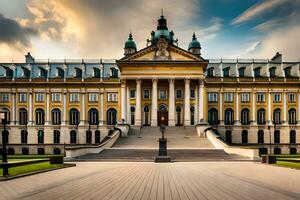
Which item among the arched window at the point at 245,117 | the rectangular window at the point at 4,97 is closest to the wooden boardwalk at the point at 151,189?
the arched window at the point at 245,117

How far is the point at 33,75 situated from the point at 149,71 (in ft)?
87.7

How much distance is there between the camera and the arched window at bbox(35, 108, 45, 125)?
88.7m

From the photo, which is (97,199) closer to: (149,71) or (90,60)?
(149,71)

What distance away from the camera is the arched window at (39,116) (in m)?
88.7

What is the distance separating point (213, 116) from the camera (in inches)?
3497

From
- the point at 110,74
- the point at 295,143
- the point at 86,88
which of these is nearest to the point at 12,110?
the point at 86,88

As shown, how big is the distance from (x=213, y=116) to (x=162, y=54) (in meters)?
17.8

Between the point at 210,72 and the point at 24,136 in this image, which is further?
the point at 210,72

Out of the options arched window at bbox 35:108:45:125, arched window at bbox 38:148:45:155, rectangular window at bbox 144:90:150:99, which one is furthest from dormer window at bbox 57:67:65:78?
rectangular window at bbox 144:90:150:99

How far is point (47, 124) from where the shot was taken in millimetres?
88062

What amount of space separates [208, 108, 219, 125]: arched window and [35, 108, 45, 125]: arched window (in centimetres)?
3428

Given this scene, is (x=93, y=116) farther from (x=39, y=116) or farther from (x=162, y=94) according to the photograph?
(x=162, y=94)

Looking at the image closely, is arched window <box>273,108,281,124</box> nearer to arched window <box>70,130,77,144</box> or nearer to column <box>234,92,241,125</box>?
column <box>234,92,241,125</box>

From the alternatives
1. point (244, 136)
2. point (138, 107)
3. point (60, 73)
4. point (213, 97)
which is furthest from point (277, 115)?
point (60, 73)
